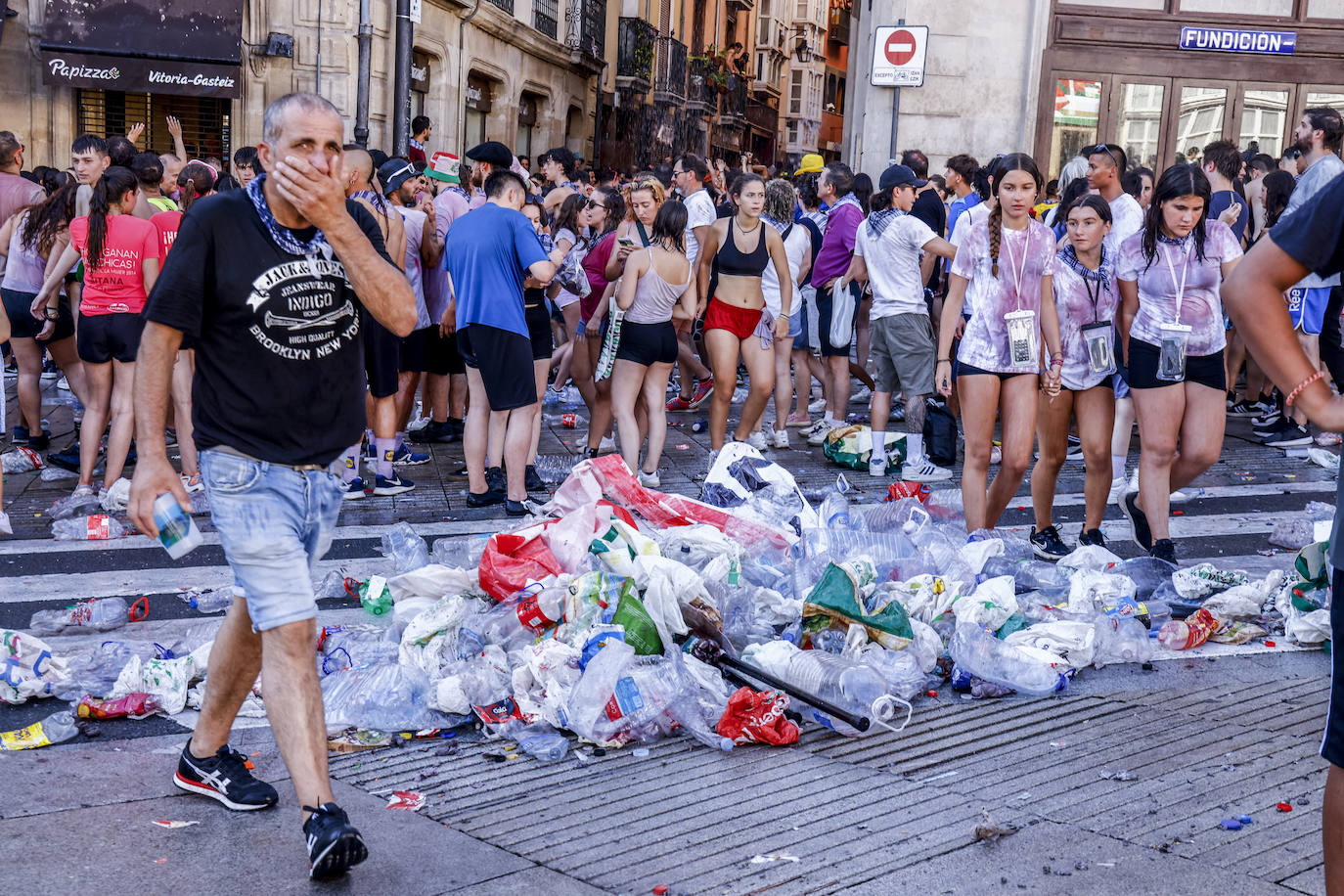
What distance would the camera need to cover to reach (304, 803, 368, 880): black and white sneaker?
3.27 m

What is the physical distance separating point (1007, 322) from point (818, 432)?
396 cm

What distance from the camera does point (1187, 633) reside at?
5457 mm

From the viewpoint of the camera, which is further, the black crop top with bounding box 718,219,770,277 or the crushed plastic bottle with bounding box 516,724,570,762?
the black crop top with bounding box 718,219,770,277

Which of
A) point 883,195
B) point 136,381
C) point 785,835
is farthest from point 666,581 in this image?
point 883,195

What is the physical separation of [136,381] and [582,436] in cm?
698

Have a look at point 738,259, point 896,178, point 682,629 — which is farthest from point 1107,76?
point 682,629

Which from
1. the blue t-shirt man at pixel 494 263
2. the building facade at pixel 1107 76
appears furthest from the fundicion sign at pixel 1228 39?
the blue t-shirt man at pixel 494 263

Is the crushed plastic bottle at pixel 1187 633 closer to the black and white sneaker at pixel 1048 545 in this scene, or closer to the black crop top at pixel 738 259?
the black and white sneaker at pixel 1048 545

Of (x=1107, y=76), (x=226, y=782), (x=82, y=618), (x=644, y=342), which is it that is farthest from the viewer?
(x=1107, y=76)

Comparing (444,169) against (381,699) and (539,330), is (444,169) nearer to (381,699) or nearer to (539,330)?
(539,330)

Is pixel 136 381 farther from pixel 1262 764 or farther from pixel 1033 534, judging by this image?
pixel 1033 534

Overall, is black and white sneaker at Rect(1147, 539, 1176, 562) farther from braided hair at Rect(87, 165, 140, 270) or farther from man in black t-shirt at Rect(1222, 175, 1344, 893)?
braided hair at Rect(87, 165, 140, 270)

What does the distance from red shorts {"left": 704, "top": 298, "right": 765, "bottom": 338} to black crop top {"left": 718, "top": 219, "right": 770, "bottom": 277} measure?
0.21 meters

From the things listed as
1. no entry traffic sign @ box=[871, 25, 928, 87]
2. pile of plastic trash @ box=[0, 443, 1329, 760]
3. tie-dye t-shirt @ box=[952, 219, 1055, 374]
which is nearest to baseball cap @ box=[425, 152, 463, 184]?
pile of plastic trash @ box=[0, 443, 1329, 760]
